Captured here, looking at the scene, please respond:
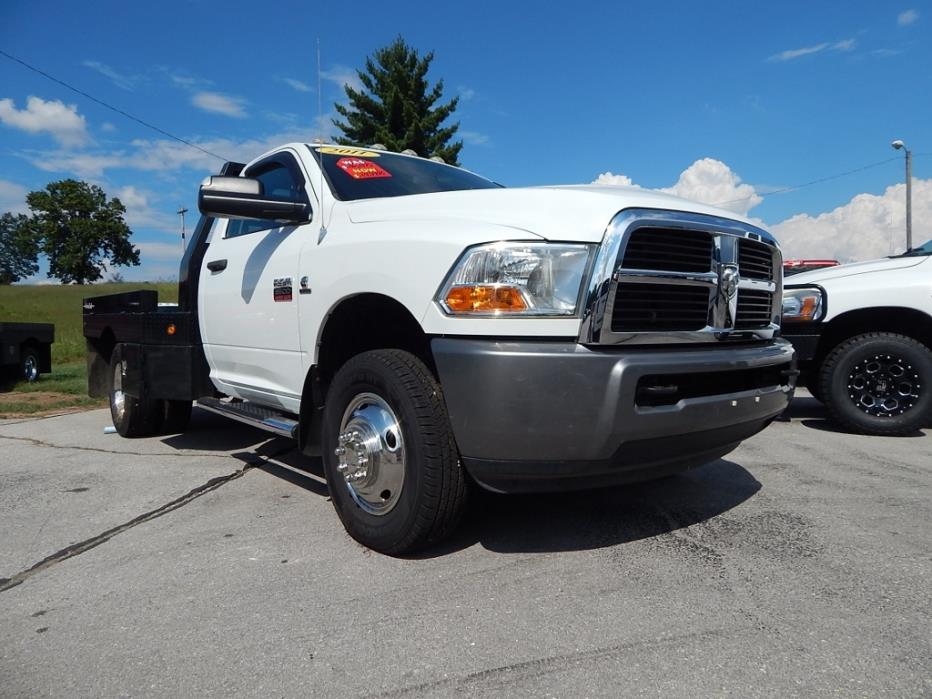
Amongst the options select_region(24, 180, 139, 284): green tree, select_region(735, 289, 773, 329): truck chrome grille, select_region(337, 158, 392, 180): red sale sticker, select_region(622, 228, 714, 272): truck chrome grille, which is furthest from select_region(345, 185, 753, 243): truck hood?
select_region(24, 180, 139, 284): green tree

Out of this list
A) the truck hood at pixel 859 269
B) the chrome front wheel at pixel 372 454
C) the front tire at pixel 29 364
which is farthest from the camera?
the front tire at pixel 29 364

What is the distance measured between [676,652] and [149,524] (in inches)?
100

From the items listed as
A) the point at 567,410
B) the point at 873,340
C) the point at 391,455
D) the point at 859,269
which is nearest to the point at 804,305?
the point at 873,340

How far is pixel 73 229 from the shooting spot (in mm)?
91750

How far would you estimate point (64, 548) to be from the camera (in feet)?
9.53

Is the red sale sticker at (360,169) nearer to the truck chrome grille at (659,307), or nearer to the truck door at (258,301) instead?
the truck door at (258,301)

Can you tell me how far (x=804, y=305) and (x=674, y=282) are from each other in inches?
127

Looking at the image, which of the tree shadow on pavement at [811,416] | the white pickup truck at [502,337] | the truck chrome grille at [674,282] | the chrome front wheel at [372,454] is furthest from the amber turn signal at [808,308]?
the chrome front wheel at [372,454]

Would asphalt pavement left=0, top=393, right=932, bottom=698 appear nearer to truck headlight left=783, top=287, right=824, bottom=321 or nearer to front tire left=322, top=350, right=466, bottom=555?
front tire left=322, top=350, right=466, bottom=555

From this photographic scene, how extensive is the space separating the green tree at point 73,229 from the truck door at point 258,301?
335 feet

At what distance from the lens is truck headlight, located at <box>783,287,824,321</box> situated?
16.6ft

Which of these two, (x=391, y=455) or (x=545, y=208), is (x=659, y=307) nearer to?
(x=545, y=208)

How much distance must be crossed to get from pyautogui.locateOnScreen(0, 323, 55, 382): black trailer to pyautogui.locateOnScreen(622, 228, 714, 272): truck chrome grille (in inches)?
456

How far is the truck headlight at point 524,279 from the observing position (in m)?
2.28
